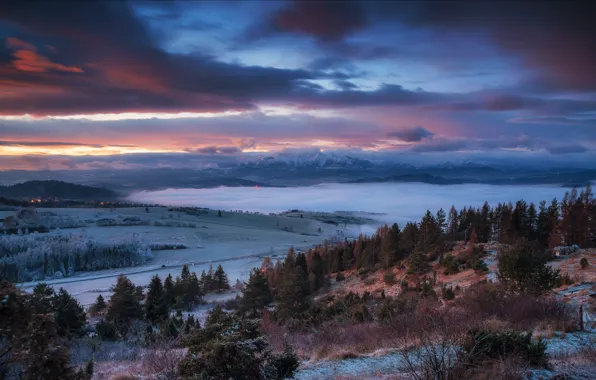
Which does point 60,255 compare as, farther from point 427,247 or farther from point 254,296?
point 427,247

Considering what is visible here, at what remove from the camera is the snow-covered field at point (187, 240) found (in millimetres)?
84625

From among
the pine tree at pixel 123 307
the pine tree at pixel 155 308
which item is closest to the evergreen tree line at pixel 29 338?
the pine tree at pixel 155 308

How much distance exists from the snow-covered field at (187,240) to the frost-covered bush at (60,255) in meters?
4.54

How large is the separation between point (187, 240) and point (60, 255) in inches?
1967

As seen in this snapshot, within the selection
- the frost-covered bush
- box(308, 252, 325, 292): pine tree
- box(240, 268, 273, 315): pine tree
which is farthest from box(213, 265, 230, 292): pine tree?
the frost-covered bush

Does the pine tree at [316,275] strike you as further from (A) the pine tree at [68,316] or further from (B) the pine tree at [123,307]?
(A) the pine tree at [68,316]

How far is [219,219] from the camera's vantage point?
655ft

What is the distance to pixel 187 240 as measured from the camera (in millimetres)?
141000

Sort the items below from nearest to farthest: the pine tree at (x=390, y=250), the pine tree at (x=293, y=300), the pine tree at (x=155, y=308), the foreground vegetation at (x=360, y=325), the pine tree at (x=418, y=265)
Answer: the foreground vegetation at (x=360, y=325)
the pine tree at (x=293, y=300)
the pine tree at (x=155, y=308)
the pine tree at (x=418, y=265)
the pine tree at (x=390, y=250)

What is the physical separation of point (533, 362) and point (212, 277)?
62.5 meters

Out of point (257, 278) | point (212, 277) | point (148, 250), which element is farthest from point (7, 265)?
point (257, 278)

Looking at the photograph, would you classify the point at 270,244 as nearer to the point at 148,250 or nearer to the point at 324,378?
the point at 148,250

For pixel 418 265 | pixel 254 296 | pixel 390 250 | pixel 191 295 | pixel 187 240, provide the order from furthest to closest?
1. pixel 187 240
2. pixel 191 295
3. pixel 390 250
4. pixel 254 296
5. pixel 418 265

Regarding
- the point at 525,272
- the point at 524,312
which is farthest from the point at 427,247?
the point at 524,312
